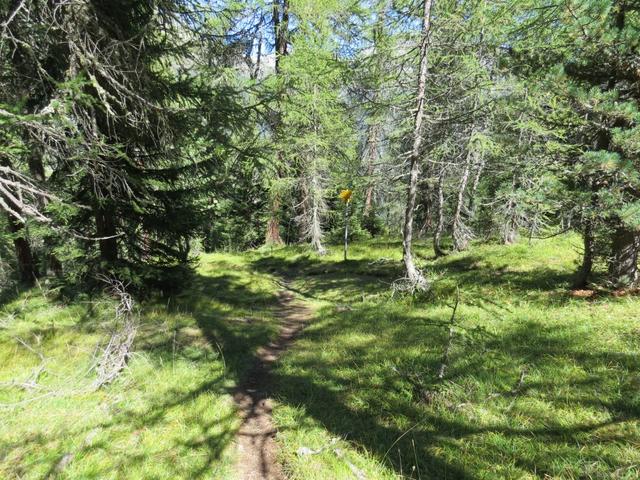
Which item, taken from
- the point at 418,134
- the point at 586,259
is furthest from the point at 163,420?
the point at 586,259

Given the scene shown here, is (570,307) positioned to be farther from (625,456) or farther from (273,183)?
(273,183)

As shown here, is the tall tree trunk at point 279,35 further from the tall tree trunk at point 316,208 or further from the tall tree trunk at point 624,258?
the tall tree trunk at point 624,258

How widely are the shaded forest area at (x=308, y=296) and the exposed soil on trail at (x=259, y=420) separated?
63 millimetres

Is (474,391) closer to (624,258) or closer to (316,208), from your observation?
(624,258)

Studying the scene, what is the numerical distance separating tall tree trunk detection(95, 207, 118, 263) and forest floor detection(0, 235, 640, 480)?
112 cm

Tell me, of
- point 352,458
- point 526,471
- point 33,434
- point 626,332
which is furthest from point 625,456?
point 33,434

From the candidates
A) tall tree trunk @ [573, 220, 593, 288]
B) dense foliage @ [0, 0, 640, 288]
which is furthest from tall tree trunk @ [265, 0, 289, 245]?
tall tree trunk @ [573, 220, 593, 288]

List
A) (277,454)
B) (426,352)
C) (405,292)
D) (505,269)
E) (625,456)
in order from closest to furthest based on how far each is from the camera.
Result: (625,456), (277,454), (426,352), (405,292), (505,269)

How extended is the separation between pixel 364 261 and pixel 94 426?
13.6 metres

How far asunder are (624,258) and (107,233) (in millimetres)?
11297

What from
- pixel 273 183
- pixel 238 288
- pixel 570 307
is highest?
pixel 273 183

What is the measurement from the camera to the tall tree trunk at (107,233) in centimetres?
803

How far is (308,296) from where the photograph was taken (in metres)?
12.3

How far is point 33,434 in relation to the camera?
Answer: 411 cm
